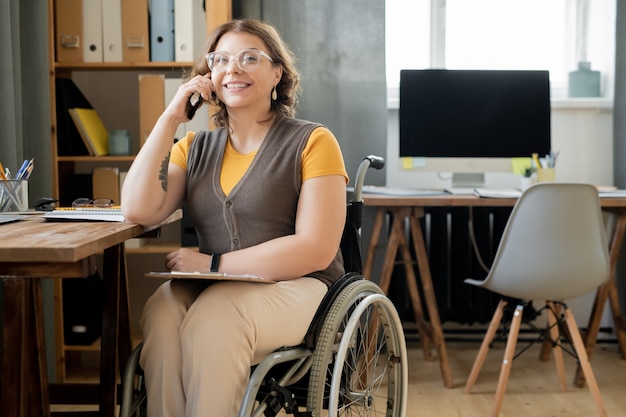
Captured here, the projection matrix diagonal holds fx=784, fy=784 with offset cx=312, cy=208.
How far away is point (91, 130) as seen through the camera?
290 cm

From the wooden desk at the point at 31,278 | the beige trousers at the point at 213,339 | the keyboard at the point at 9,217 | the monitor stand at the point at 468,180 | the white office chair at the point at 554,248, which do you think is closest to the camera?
the wooden desk at the point at 31,278

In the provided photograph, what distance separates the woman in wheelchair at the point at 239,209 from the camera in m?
1.45

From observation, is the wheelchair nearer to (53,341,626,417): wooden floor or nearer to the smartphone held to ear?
the smartphone held to ear

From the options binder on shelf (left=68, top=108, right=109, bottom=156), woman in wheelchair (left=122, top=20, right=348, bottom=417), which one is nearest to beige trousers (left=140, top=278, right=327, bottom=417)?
woman in wheelchair (left=122, top=20, right=348, bottom=417)

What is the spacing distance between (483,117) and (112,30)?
1439 mm

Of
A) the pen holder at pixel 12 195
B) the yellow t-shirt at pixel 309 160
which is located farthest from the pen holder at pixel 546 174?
the pen holder at pixel 12 195

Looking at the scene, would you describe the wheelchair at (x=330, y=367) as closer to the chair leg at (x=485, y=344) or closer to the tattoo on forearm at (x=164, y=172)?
the tattoo on forearm at (x=164, y=172)

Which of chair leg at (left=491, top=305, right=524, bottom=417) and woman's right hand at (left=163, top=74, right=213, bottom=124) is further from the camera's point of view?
chair leg at (left=491, top=305, right=524, bottom=417)

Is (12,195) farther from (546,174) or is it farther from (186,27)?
(546,174)

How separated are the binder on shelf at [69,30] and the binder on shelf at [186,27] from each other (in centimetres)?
35

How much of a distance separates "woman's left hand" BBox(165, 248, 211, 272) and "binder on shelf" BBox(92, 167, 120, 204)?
4.11 feet

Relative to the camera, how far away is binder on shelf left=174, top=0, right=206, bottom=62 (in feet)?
9.25

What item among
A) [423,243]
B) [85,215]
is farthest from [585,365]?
[85,215]

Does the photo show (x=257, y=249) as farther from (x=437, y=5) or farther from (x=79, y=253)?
(x=437, y=5)
